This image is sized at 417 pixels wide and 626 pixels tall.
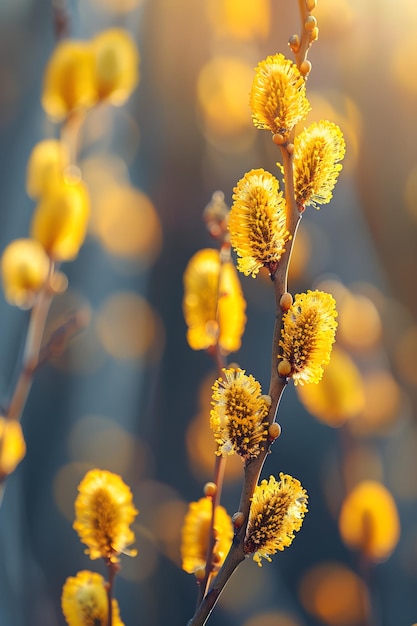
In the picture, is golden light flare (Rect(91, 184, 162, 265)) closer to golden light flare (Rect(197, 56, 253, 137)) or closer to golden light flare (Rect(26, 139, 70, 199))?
golden light flare (Rect(197, 56, 253, 137))

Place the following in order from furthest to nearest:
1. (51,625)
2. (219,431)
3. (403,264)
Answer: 1. (403,264)
2. (51,625)
3. (219,431)

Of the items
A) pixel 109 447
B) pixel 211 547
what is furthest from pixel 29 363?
pixel 109 447

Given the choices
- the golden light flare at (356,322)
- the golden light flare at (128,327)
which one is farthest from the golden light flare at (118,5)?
the golden light flare at (356,322)

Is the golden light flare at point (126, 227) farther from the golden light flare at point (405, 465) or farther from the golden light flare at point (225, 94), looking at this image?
the golden light flare at point (405, 465)

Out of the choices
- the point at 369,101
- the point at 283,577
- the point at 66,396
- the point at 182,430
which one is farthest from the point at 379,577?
the point at 369,101

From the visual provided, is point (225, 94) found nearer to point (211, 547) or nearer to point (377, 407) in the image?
point (377, 407)

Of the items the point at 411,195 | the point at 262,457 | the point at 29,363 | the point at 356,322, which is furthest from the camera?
the point at 411,195

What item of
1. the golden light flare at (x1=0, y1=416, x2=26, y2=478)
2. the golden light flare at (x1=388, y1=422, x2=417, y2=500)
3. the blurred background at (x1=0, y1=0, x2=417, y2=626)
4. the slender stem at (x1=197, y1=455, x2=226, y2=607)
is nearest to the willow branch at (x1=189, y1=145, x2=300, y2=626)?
the slender stem at (x1=197, y1=455, x2=226, y2=607)

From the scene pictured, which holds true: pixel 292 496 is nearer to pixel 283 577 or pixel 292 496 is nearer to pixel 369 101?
pixel 283 577
